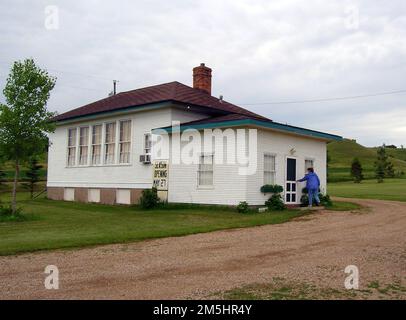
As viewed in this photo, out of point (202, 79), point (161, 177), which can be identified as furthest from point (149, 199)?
point (202, 79)

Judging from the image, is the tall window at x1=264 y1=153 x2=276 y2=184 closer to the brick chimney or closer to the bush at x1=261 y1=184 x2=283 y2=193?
the bush at x1=261 y1=184 x2=283 y2=193

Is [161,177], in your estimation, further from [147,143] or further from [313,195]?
[313,195]

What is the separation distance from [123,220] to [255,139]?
652 centimetres

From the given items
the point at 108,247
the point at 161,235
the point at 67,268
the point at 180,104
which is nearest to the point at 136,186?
the point at 180,104

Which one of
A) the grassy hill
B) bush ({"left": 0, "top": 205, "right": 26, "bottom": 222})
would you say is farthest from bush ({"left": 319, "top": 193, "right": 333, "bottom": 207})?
the grassy hill

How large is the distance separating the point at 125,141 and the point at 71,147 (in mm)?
5834

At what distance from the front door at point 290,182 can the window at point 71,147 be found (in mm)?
13900

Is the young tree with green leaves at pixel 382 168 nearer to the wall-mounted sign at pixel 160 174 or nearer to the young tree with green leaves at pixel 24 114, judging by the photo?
the wall-mounted sign at pixel 160 174

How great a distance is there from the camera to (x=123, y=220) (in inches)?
676

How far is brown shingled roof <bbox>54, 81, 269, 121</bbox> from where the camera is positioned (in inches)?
928

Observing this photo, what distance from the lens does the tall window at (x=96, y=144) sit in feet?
89.1

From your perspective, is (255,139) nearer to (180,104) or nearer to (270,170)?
(270,170)

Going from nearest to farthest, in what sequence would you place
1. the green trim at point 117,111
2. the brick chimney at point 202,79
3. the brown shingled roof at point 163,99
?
the green trim at point 117,111, the brown shingled roof at point 163,99, the brick chimney at point 202,79

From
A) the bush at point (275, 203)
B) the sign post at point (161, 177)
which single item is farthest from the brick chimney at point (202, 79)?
the bush at point (275, 203)
